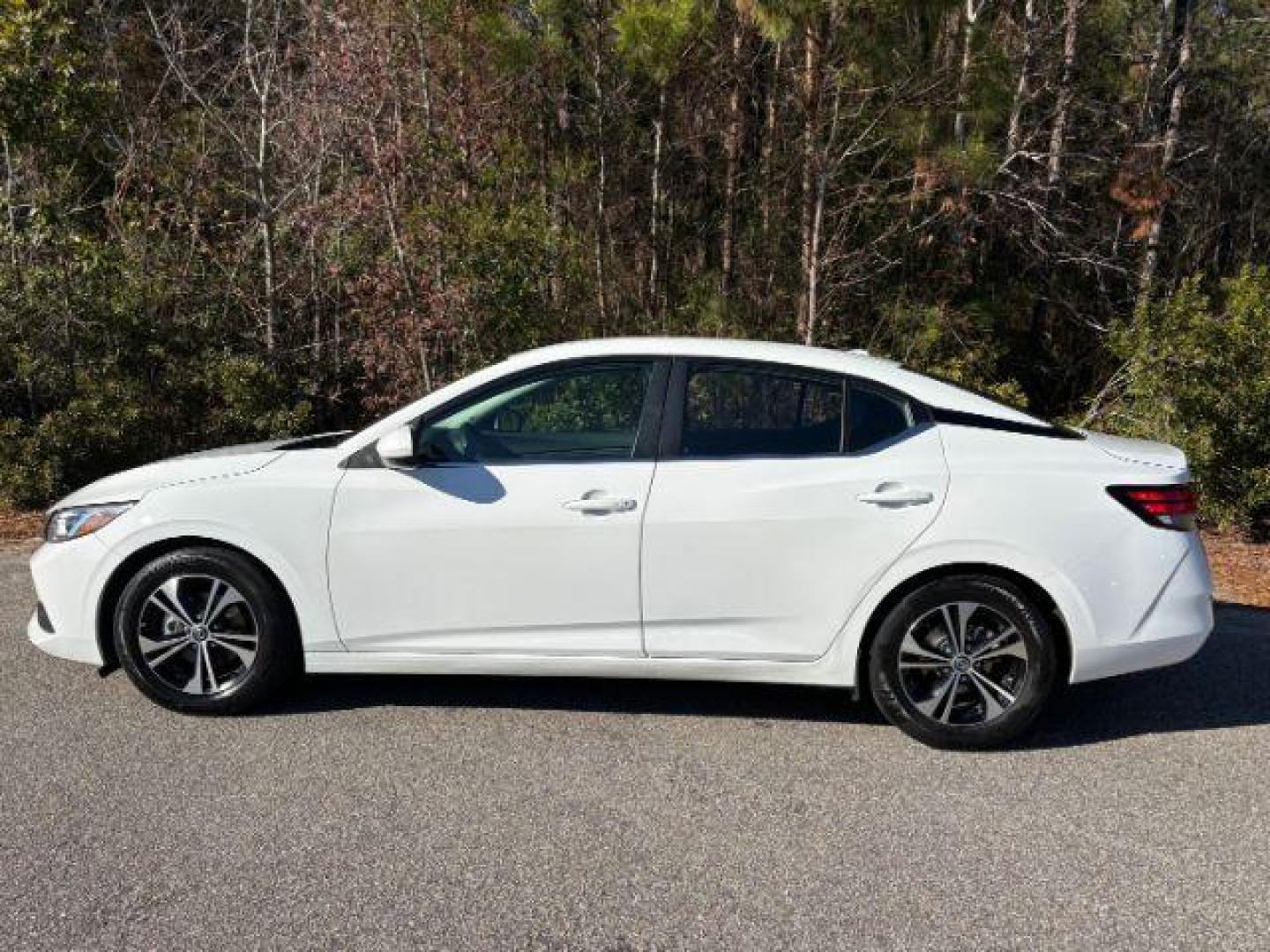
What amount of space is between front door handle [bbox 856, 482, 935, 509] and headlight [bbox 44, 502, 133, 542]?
2996mm

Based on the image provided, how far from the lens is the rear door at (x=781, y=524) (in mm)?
4449

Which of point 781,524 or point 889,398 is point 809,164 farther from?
point 781,524

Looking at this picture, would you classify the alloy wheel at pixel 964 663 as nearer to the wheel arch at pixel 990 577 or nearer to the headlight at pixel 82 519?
the wheel arch at pixel 990 577

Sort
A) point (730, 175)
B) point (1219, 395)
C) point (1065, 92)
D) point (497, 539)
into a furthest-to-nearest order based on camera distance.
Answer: point (1065, 92), point (730, 175), point (1219, 395), point (497, 539)

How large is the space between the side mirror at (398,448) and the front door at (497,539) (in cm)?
4

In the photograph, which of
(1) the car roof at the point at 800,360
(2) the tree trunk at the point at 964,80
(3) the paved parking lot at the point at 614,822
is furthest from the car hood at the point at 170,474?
(2) the tree trunk at the point at 964,80

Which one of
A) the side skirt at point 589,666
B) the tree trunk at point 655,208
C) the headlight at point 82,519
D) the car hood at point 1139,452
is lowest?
the side skirt at point 589,666

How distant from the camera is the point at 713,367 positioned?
15.5ft

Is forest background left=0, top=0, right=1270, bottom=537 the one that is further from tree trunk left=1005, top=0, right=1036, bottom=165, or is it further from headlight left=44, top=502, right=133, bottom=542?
headlight left=44, top=502, right=133, bottom=542

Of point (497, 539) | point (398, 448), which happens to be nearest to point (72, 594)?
point (398, 448)

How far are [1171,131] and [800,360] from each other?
1158 cm

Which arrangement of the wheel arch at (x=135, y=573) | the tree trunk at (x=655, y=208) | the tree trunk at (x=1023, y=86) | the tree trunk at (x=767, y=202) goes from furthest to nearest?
the tree trunk at (x=1023, y=86)
the tree trunk at (x=767, y=202)
the tree trunk at (x=655, y=208)
the wheel arch at (x=135, y=573)

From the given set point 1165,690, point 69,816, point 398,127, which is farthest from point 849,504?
point 398,127

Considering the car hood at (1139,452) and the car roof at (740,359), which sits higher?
the car roof at (740,359)
